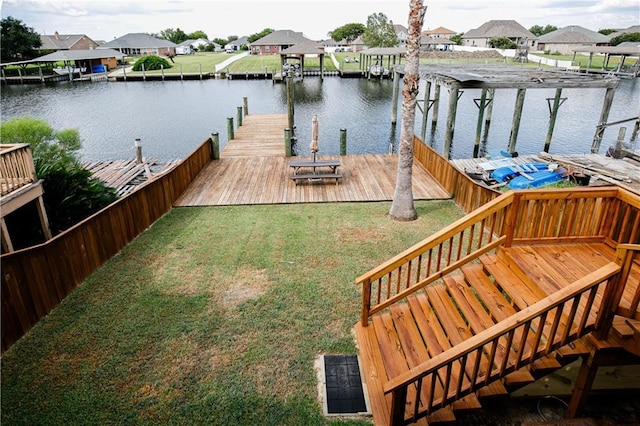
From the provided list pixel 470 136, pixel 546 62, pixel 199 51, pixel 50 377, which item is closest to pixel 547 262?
pixel 50 377

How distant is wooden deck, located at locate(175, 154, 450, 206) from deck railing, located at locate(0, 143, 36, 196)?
12.0 feet

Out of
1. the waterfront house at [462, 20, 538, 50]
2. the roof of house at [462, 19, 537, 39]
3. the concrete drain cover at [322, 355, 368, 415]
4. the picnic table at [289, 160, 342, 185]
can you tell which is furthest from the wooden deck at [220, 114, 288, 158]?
the roof of house at [462, 19, 537, 39]

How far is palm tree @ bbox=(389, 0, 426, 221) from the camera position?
9.45 m

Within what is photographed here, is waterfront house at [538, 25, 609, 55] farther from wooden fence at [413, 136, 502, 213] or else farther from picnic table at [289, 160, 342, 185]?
picnic table at [289, 160, 342, 185]

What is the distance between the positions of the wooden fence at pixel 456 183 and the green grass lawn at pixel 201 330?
1.63 meters

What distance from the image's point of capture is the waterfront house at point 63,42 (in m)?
70.0

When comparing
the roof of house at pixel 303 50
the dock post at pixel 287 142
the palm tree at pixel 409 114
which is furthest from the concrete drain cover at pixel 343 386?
the roof of house at pixel 303 50

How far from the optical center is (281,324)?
6500 mm

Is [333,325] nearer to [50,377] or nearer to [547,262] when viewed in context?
[547,262]

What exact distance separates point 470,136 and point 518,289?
23899 millimetres

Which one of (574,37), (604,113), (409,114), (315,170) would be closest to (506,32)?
(574,37)

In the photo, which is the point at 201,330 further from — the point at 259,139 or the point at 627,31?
the point at 627,31

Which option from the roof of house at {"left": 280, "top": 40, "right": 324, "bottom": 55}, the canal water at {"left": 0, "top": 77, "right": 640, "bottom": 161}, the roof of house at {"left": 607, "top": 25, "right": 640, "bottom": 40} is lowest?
the canal water at {"left": 0, "top": 77, "right": 640, "bottom": 161}

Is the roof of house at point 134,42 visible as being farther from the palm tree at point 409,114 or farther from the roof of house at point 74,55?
the palm tree at point 409,114
